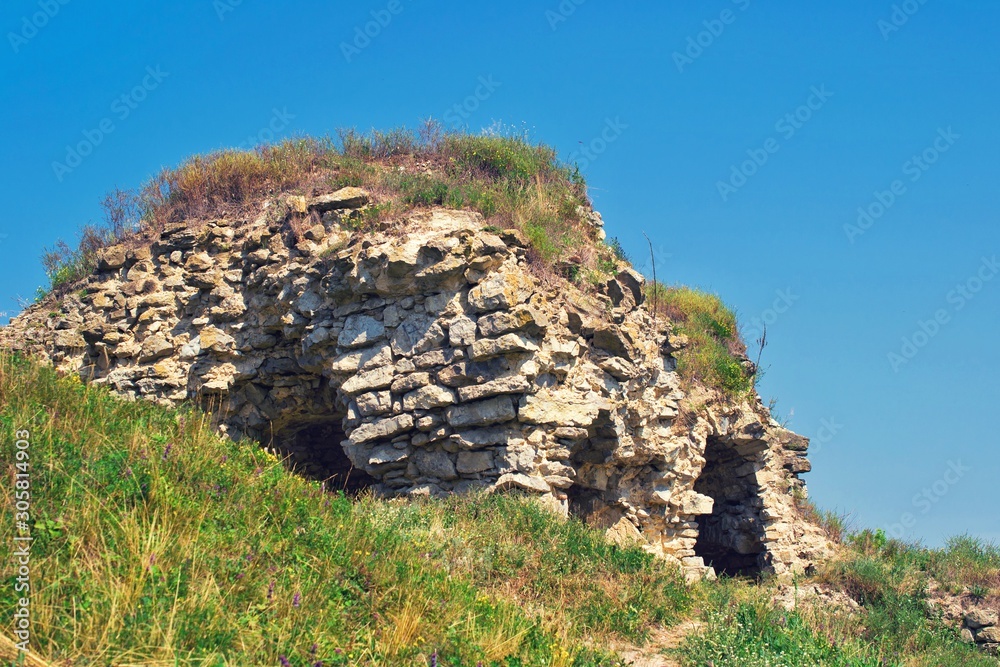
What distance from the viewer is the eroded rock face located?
34.4 feet

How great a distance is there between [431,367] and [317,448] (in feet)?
14.8

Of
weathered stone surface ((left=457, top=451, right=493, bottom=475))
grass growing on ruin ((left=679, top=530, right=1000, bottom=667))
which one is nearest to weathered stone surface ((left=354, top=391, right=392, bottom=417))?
weathered stone surface ((left=457, top=451, right=493, bottom=475))

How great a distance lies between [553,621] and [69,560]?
12.4 ft

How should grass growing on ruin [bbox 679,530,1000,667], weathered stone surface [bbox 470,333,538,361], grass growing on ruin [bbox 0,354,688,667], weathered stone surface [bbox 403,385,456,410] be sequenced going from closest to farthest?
grass growing on ruin [bbox 0,354,688,667]
grass growing on ruin [bbox 679,530,1000,667]
weathered stone surface [bbox 470,333,538,361]
weathered stone surface [bbox 403,385,456,410]

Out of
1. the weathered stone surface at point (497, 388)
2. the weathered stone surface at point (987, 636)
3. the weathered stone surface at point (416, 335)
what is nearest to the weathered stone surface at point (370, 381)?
the weathered stone surface at point (416, 335)

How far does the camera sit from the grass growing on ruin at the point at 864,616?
22.6 ft

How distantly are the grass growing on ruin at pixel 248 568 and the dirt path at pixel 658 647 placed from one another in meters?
0.16

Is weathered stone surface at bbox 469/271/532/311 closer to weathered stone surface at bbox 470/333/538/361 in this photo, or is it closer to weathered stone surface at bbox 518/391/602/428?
weathered stone surface at bbox 470/333/538/361

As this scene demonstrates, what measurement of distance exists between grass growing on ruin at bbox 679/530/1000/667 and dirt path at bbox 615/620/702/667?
17 centimetres

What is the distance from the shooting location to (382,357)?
431 inches

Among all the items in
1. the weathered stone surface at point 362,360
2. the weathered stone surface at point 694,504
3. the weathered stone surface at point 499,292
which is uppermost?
the weathered stone surface at point 499,292

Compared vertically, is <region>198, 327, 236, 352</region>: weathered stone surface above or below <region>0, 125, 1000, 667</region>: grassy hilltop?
above

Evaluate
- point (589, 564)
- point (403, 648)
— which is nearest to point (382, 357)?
point (589, 564)

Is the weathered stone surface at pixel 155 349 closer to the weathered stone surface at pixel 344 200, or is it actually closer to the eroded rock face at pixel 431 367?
the eroded rock face at pixel 431 367
